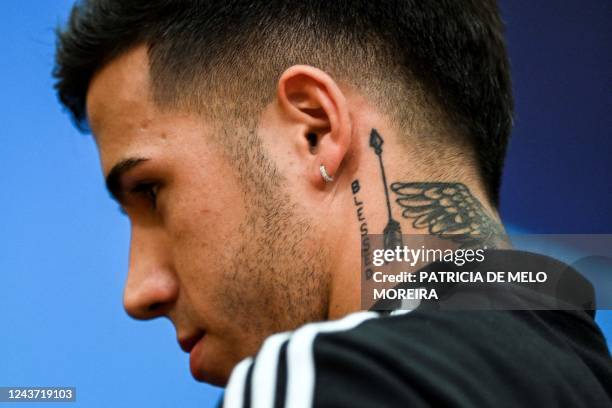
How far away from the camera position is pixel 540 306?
0.63 metres

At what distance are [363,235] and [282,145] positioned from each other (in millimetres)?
140

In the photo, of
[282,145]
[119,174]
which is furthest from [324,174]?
[119,174]

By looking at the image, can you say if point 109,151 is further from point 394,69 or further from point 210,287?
point 394,69

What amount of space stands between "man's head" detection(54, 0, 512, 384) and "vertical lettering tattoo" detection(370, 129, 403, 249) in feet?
0.05

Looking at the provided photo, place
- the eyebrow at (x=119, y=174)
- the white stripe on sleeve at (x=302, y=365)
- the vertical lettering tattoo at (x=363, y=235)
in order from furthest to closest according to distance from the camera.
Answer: the eyebrow at (x=119, y=174), the vertical lettering tattoo at (x=363, y=235), the white stripe on sleeve at (x=302, y=365)

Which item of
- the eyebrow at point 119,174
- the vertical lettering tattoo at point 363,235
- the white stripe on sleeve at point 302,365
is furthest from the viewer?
the eyebrow at point 119,174

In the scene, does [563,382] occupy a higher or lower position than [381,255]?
lower

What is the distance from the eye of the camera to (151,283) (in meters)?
0.90

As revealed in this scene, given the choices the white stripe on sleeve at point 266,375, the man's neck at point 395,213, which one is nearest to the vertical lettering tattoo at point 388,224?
the man's neck at point 395,213

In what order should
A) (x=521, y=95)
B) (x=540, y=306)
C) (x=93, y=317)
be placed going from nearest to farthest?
(x=540, y=306) → (x=93, y=317) → (x=521, y=95)

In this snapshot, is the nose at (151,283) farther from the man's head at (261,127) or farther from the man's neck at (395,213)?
the man's neck at (395,213)

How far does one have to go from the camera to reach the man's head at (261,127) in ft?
2.54

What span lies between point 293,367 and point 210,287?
378 mm

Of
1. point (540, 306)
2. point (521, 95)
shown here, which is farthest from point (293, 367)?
point (521, 95)
